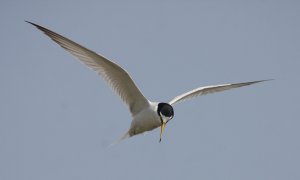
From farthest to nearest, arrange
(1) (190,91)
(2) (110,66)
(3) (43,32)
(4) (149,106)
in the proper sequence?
(1) (190,91) → (4) (149,106) → (2) (110,66) → (3) (43,32)

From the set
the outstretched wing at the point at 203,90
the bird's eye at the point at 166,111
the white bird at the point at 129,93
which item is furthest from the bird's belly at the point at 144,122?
the outstretched wing at the point at 203,90

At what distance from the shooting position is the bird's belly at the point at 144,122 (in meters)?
8.27

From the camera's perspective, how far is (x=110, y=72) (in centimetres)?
801

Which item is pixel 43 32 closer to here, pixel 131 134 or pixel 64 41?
pixel 64 41

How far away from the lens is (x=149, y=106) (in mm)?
8383

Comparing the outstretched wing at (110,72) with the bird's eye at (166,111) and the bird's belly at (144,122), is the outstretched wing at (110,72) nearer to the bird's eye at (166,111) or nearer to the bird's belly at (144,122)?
the bird's belly at (144,122)

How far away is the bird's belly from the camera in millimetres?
8266

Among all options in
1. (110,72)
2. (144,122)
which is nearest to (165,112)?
(144,122)

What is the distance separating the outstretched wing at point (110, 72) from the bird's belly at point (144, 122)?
17cm

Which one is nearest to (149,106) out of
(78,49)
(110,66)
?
(110,66)

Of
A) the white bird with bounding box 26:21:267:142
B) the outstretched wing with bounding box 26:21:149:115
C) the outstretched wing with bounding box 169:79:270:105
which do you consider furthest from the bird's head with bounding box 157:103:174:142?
the outstretched wing with bounding box 169:79:270:105

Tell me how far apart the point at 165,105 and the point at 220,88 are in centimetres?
167

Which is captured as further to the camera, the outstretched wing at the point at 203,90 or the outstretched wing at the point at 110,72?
the outstretched wing at the point at 203,90

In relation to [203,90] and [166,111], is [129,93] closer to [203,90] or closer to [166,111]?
[166,111]
